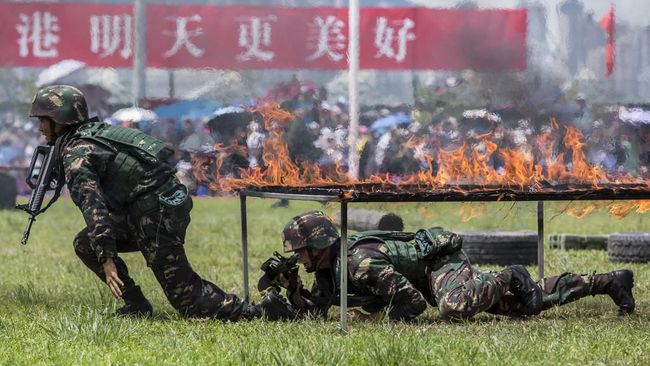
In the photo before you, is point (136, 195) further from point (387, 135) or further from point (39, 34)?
point (39, 34)

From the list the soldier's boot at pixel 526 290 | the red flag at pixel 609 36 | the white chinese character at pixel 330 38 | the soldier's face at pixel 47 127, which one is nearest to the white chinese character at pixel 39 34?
the white chinese character at pixel 330 38

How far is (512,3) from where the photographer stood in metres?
15.9

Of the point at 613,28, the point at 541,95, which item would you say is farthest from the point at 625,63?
the point at 541,95

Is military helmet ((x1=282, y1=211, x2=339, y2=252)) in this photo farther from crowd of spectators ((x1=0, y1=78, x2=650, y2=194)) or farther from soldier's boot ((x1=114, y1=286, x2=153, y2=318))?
crowd of spectators ((x1=0, y1=78, x2=650, y2=194))

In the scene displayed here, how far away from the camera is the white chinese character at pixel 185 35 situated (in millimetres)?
19984

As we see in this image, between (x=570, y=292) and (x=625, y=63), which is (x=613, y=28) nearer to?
(x=625, y=63)

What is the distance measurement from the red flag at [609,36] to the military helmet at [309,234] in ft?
19.7

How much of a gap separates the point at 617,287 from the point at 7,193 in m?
15.2

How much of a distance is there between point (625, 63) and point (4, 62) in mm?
14522

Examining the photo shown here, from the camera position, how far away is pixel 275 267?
9430mm

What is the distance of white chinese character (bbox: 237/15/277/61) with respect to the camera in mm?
19163

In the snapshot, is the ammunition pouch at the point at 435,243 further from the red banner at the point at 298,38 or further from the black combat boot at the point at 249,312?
the red banner at the point at 298,38

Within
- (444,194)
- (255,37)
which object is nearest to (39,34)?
(255,37)

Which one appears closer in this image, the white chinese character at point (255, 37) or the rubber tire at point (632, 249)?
the rubber tire at point (632, 249)
